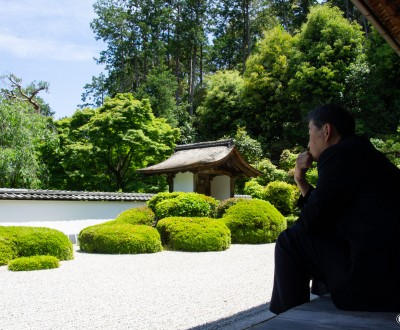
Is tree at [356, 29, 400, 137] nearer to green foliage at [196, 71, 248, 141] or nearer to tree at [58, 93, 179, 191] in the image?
green foliage at [196, 71, 248, 141]

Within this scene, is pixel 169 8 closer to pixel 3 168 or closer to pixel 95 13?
pixel 95 13

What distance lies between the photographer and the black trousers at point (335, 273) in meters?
1.66

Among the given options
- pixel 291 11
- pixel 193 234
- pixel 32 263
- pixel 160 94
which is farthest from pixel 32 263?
pixel 291 11

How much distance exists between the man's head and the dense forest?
1444 centimetres

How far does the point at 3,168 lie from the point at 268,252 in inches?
410

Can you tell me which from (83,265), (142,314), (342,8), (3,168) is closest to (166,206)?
(83,265)

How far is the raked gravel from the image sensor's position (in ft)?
13.6

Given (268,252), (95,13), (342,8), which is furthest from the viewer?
(342,8)

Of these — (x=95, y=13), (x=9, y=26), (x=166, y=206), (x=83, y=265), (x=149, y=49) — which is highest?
→ (x=95, y=13)

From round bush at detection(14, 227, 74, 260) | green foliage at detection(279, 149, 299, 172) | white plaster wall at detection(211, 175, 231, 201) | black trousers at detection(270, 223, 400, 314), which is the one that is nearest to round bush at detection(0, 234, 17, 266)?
round bush at detection(14, 227, 74, 260)

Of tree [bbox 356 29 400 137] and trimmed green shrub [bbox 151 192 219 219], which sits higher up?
tree [bbox 356 29 400 137]

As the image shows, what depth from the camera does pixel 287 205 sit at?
18.1 metres

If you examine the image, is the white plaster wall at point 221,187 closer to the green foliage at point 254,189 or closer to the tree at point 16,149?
the green foliage at point 254,189

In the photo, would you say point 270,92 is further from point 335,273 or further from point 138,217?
point 335,273
